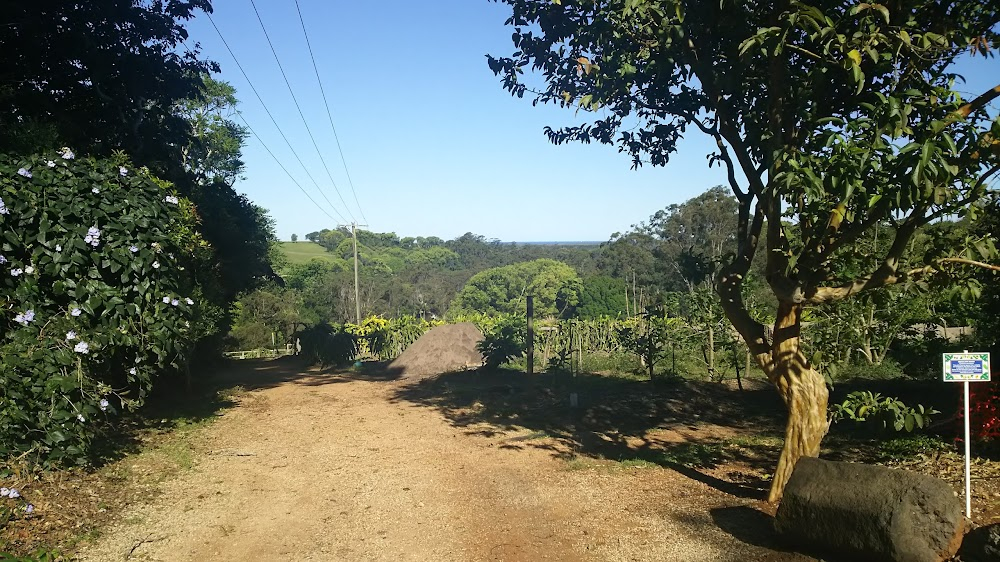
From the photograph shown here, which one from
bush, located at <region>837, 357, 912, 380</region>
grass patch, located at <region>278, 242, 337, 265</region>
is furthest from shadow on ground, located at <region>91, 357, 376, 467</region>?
grass patch, located at <region>278, 242, 337, 265</region>

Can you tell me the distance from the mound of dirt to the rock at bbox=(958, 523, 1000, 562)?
42.3 feet

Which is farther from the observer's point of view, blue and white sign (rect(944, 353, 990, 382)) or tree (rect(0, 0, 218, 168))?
tree (rect(0, 0, 218, 168))

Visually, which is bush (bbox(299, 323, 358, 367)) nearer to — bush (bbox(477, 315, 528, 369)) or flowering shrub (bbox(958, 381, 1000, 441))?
bush (bbox(477, 315, 528, 369))

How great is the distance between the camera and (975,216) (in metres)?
4.77

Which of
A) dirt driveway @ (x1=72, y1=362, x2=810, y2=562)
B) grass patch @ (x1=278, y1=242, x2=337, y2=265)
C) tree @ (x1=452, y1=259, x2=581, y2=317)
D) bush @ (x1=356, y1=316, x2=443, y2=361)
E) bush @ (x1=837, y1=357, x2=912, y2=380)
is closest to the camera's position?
dirt driveway @ (x1=72, y1=362, x2=810, y2=562)

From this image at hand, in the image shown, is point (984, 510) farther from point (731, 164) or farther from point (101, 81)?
point (101, 81)

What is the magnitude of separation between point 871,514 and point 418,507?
359 centimetres

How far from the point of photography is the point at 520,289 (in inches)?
2250

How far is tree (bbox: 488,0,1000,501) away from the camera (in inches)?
166

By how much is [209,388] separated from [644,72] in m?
9.93

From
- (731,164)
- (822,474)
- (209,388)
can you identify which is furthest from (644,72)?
(209,388)

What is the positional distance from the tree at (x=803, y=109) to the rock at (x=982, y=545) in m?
1.52

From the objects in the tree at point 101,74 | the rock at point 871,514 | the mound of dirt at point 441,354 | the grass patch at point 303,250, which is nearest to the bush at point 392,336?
the mound of dirt at point 441,354

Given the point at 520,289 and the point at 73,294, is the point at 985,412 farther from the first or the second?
the point at 520,289
